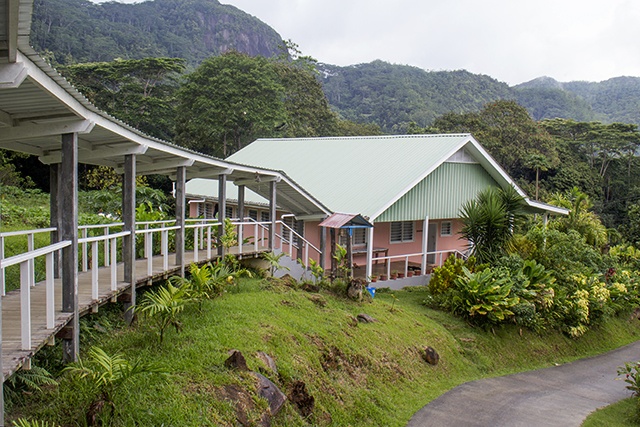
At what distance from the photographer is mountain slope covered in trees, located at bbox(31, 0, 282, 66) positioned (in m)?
67.4

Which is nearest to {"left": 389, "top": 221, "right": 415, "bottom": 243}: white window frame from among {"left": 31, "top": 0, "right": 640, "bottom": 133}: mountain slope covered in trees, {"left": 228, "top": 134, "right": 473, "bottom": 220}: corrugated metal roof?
{"left": 228, "top": 134, "right": 473, "bottom": 220}: corrugated metal roof

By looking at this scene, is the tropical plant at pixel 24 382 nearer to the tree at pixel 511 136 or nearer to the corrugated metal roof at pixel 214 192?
the corrugated metal roof at pixel 214 192

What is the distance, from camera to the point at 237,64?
140 feet

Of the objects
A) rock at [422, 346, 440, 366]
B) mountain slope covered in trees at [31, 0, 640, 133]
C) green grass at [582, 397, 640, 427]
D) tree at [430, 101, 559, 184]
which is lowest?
green grass at [582, 397, 640, 427]

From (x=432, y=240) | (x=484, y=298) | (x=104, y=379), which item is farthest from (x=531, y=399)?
(x=432, y=240)

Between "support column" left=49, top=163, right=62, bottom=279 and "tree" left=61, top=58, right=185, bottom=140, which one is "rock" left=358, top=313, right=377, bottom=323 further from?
"tree" left=61, top=58, right=185, bottom=140

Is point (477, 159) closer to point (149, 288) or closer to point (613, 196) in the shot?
point (149, 288)

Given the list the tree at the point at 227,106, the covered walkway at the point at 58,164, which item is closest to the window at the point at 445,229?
the covered walkway at the point at 58,164

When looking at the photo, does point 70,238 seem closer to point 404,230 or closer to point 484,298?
point 484,298

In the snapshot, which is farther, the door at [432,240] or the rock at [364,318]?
the door at [432,240]

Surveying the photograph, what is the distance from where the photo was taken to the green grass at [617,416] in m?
11.8

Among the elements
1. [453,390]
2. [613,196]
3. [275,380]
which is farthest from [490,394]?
[613,196]

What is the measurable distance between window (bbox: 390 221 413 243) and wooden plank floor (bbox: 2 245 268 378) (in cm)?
1161

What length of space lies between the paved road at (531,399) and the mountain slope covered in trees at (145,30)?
157 feet
